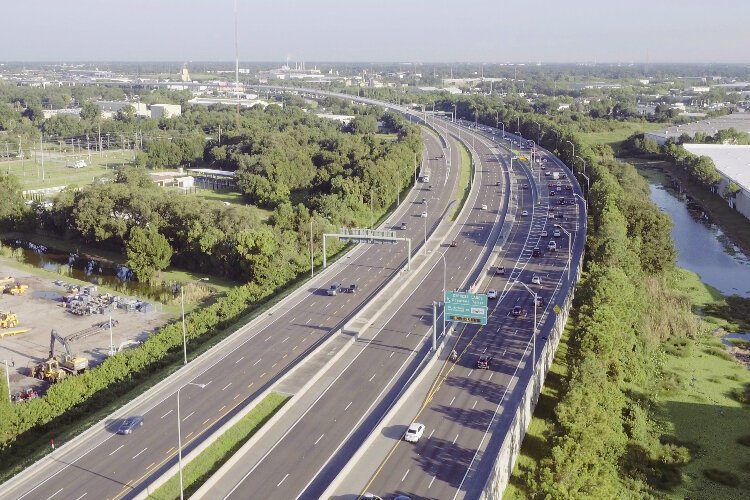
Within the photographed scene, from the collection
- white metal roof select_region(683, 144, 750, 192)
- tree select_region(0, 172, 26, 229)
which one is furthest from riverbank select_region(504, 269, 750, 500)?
tree select_region(0, 172, 26, 229)

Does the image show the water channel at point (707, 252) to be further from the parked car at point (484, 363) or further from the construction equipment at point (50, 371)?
the construction equipment at point (50, 371)

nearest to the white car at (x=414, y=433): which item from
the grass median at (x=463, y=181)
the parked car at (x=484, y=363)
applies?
the parked car at (x=484, y=363)

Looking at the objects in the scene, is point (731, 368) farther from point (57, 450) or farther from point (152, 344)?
point (57, 450)

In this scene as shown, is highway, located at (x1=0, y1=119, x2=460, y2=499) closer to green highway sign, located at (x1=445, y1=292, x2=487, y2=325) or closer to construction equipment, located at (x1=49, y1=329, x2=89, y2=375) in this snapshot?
construction equipment, located at (x1=49, y1=329, x2=89, y2=375)

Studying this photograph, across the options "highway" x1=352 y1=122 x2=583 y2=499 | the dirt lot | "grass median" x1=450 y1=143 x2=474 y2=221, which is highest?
"grass median" x1=450 y1=143 x2=474 y2=221

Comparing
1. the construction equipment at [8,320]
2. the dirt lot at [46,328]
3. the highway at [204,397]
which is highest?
the highway at [204,397]

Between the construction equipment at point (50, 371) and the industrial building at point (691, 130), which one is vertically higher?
the industrial building at point (691, 130)
